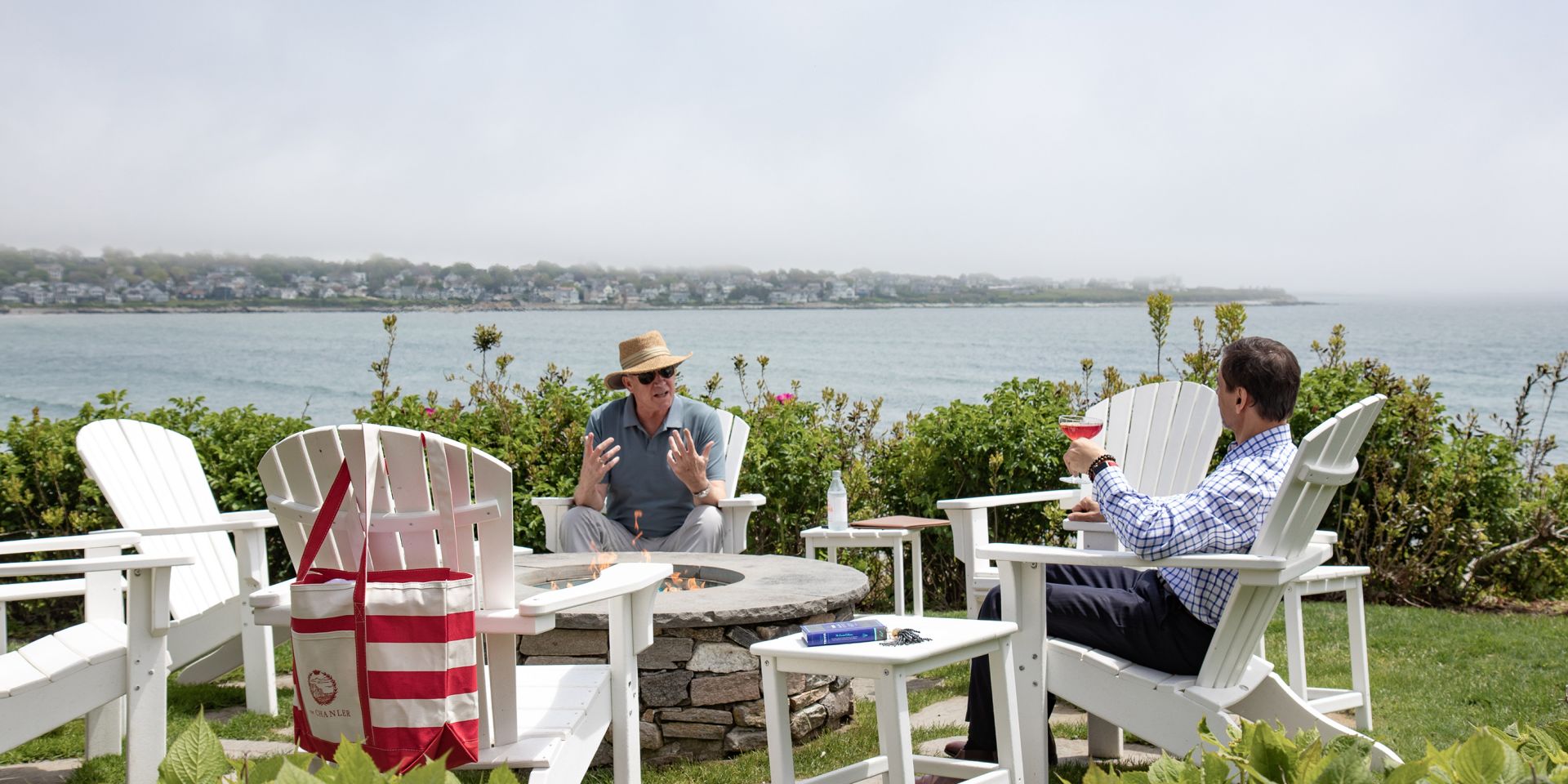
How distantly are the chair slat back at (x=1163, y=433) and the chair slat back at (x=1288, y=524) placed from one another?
4.53 ft

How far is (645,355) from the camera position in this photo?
500cm

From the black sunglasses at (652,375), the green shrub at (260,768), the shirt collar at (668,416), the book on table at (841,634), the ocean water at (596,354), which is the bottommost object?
the ocean water at (596,354)

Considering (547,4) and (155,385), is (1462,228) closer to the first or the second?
(547,4)

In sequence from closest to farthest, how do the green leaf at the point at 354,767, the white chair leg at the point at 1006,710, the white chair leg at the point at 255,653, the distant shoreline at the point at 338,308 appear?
the green leaf at the point at 354,767, the white chair leg at the point at 1006,710, the white chair leg at the point at 255,653, the distant shoreline at the point at 338,308

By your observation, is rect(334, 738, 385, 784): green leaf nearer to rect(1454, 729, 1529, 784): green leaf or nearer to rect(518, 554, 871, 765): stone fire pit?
rect(1454, 729, 1529, 784): green leaf

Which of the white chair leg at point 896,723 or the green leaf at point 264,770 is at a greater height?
the green leaf at point 264,770

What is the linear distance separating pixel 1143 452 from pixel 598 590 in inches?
111

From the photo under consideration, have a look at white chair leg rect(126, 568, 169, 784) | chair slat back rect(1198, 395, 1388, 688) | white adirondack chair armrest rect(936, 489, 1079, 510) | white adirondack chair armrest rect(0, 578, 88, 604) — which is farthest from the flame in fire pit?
chair slat back rect(1198, 395, 1388, 688)

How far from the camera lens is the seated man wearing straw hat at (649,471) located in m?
4.82

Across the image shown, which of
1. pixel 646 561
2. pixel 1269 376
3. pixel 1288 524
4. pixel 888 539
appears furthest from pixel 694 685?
pixel 1269 376

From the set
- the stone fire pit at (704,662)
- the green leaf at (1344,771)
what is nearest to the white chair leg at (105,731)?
the stone fire pit at (704,662)

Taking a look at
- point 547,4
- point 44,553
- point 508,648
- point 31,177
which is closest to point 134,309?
point 31,177

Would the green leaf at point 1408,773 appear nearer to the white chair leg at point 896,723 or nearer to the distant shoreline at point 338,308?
the white chair leg at point 896,723

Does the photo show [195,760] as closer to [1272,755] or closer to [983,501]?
[1272,755]
